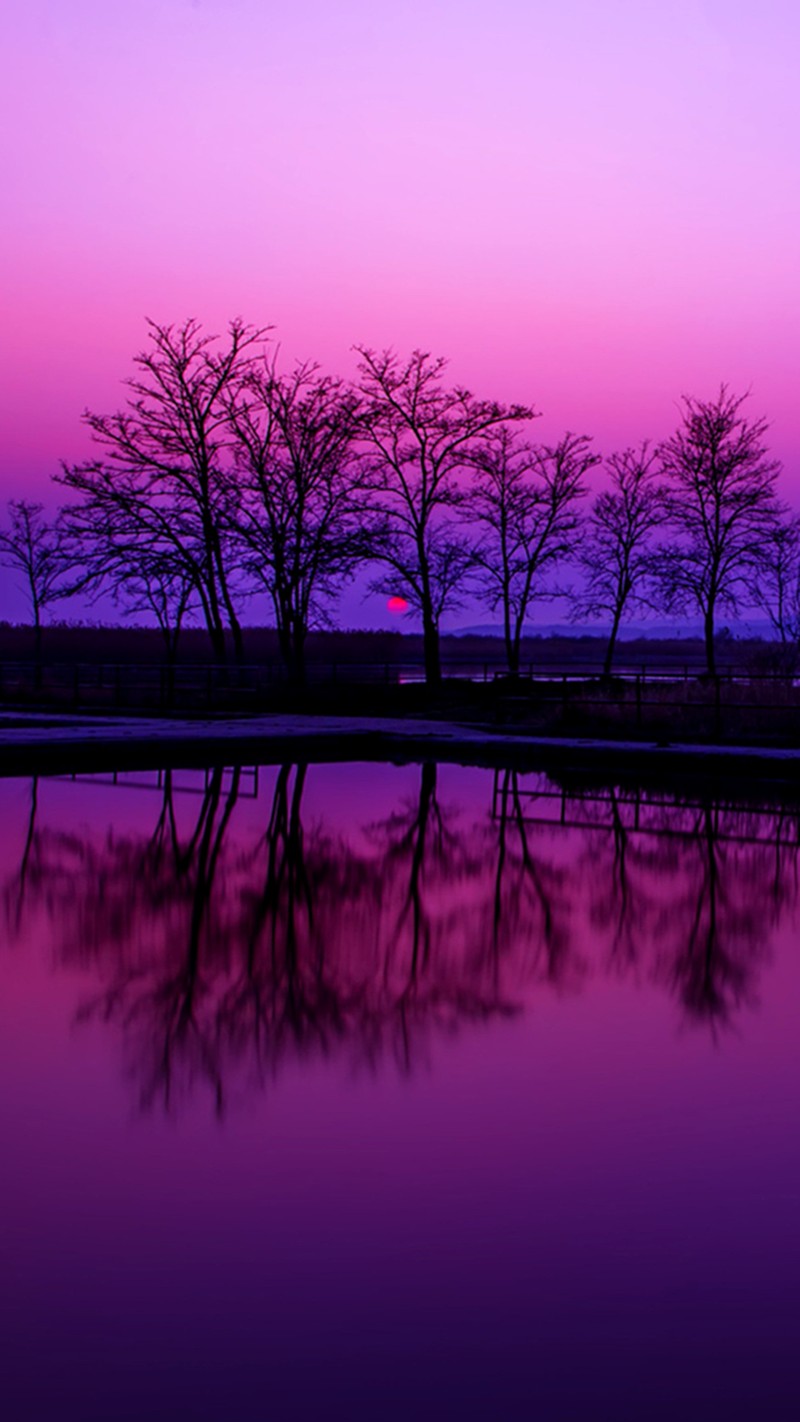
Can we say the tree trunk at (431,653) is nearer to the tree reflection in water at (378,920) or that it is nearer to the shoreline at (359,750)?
the shoreline at (359,750)

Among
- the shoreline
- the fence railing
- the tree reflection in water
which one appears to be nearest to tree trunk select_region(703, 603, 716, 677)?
the fence railing

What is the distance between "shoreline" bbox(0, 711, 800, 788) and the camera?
23.4 m

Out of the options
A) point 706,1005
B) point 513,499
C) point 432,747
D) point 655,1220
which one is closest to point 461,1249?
point 655,1220

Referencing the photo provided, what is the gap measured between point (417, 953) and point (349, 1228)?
4851 mm

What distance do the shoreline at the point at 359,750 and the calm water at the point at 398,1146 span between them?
9737 millimetres

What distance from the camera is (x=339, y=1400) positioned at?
458cm

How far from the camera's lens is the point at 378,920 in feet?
38.7

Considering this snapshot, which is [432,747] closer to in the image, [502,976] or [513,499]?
[502,976]

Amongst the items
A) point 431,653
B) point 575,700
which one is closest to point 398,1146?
point 575,700

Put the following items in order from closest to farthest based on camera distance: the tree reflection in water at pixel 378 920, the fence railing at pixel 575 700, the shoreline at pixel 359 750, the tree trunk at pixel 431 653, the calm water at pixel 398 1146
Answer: the calm water at pixel 398 1146, the tree reflection in water at pixel 378 920, the shoreline at pixel 359 750, the fence railing at pixel 575 700, the tree trunk at pixel 431 653

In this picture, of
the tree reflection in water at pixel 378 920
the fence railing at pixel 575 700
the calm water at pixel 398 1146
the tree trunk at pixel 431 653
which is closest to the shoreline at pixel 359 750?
the fence railing at pixel 575 700

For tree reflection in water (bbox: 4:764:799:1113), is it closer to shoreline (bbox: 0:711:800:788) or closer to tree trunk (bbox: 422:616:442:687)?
shoreline (bbox: 0:711:800:788)

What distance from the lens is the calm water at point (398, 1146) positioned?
479 centimetres

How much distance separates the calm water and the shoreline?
9.74 meters
